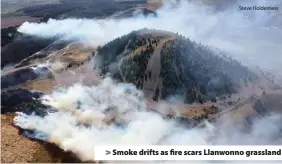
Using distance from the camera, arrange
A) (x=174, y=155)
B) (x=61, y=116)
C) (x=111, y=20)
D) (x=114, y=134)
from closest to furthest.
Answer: (x=174, y=155)
(x=114, y=134)
(x=61, y=116)
(x=111, y=20)

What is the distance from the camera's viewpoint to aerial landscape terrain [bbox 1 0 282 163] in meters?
29.9

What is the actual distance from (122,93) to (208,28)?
136ft

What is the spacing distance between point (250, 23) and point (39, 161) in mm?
64180

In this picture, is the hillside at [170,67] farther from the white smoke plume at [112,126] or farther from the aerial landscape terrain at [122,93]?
the white smoke plume at [112,126]

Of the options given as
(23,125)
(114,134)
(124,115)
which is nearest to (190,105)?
(124,115)

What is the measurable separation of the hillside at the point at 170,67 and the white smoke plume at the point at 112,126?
2.40 m

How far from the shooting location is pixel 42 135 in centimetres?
3028

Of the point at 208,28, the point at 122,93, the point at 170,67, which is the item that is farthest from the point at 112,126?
the point at 208,28

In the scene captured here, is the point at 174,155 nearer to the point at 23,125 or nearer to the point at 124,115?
the point at 124,115

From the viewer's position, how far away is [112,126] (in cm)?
3125

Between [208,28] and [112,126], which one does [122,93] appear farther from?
[208,28]

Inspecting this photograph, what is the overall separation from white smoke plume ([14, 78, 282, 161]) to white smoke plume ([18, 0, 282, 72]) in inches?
694

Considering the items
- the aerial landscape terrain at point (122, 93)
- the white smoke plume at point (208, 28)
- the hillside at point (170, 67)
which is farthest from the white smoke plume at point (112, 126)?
the white smoke plume at point (208, 28)

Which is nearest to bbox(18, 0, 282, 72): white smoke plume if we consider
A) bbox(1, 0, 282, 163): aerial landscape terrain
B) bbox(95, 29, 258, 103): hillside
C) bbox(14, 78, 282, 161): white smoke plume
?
bbox(1, 0, 282, 163): aerial landscape terrain
